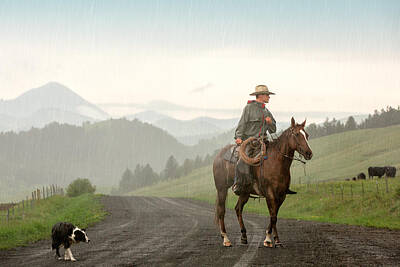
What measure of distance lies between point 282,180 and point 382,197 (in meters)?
15.6

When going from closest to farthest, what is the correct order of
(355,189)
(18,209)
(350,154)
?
1. (355,189)
2. (18,209)
3. (350,154)

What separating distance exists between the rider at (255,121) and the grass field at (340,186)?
364 inches

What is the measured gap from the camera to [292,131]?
12.0 metres

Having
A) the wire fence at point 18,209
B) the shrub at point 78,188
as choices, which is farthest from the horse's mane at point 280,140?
the shrub at point 78,188

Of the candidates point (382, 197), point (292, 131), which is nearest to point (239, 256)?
point (292, 131)

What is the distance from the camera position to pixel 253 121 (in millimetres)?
12719

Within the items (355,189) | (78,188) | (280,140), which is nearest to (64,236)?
(280,140)

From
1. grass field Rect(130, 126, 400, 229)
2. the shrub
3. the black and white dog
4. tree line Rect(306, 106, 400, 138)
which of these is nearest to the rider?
the black and white dog

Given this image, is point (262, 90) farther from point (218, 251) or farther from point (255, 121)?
point (218, 251)

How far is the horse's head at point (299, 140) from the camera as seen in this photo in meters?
11.5

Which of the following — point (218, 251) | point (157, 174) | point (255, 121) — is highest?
point (255, 121)

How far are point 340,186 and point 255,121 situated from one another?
29.5 metres

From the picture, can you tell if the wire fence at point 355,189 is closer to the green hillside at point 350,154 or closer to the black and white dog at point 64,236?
the black and white dog at point 64,236

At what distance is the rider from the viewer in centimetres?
1255
